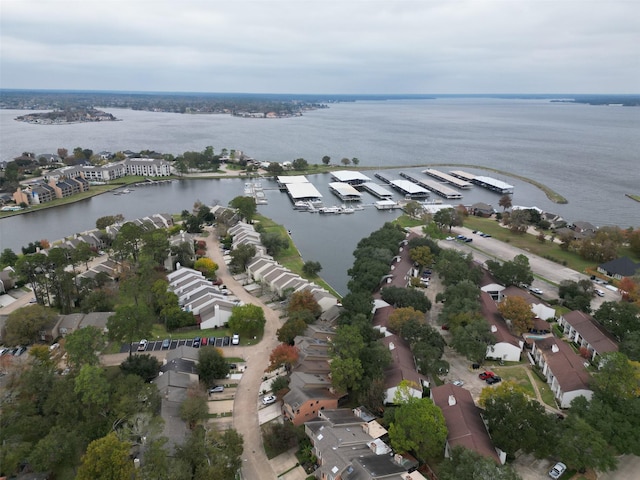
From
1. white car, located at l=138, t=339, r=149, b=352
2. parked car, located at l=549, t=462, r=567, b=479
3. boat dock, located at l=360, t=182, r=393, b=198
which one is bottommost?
white car, located at l=138, t=339, r=149, b=352

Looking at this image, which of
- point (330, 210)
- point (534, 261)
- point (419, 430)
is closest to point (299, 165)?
point (330, 210)

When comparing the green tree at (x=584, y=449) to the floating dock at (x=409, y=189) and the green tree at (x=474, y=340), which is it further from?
the floating dock at (x=409, y=189)

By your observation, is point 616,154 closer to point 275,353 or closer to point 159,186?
point 159,186

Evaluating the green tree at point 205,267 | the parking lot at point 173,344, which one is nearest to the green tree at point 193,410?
the parking lot at point 173,344

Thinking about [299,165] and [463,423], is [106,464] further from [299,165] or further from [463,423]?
[299,165]

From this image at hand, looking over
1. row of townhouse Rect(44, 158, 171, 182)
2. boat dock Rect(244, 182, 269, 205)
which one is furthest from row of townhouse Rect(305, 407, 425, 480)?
row of townhouse Rect(44, 158, 171, 182)

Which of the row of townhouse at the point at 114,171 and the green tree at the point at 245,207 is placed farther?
the row of townhouse at the point at 114,171

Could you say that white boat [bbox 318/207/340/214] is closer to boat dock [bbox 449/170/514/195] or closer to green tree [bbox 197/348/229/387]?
boat dock [bbox 449/170/514/195]
